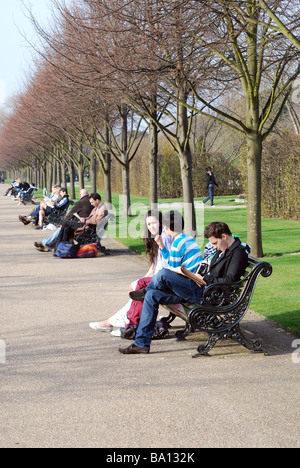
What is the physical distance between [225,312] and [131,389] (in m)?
1.36

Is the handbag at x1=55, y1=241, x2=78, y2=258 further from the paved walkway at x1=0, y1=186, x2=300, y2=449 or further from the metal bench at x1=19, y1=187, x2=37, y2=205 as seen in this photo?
the metal bench at x1=19, y1=187, x2=37, y2=205

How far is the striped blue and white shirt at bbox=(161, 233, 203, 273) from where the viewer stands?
684 centimetres

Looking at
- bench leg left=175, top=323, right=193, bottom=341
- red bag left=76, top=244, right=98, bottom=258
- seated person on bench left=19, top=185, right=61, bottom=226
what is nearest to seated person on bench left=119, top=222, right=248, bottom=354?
bench leg left=175, top=323, right=193, bottom=341

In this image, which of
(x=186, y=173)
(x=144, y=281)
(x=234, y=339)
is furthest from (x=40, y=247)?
(x=234, y=339)

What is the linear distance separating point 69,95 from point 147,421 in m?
15.8

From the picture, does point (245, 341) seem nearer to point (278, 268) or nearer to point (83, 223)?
point (278, 268)

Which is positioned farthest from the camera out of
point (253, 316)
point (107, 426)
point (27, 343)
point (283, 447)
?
point (253, 316)

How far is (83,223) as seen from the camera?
1444 centimetres

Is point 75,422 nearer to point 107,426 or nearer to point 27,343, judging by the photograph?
point 107,426

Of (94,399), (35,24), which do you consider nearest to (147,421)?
(94,399)

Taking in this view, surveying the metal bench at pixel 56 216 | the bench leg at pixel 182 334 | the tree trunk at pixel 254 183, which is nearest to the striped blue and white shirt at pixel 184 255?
the bench leg at pixel 182 334

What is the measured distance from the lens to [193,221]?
15477 mm

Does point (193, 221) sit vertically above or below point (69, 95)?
below

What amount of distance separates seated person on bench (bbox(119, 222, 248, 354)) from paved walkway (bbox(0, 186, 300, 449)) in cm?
26
